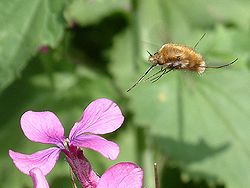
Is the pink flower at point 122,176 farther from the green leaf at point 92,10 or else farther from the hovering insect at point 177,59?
the green leaf at point 92,10

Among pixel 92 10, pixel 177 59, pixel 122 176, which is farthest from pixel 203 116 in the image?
pixel 122 176

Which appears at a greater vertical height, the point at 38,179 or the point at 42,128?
the point at 42,128

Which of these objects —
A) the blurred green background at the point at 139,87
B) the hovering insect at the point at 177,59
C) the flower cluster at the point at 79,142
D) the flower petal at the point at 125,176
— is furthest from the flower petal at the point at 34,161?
the blurred green background at the point at 139,87

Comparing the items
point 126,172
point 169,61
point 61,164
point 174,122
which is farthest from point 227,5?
point 126,172

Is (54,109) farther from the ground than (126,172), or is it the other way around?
(54,109)

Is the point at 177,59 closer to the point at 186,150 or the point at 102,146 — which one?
the point at 102,146

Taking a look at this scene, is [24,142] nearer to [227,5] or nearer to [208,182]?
[208,182]
